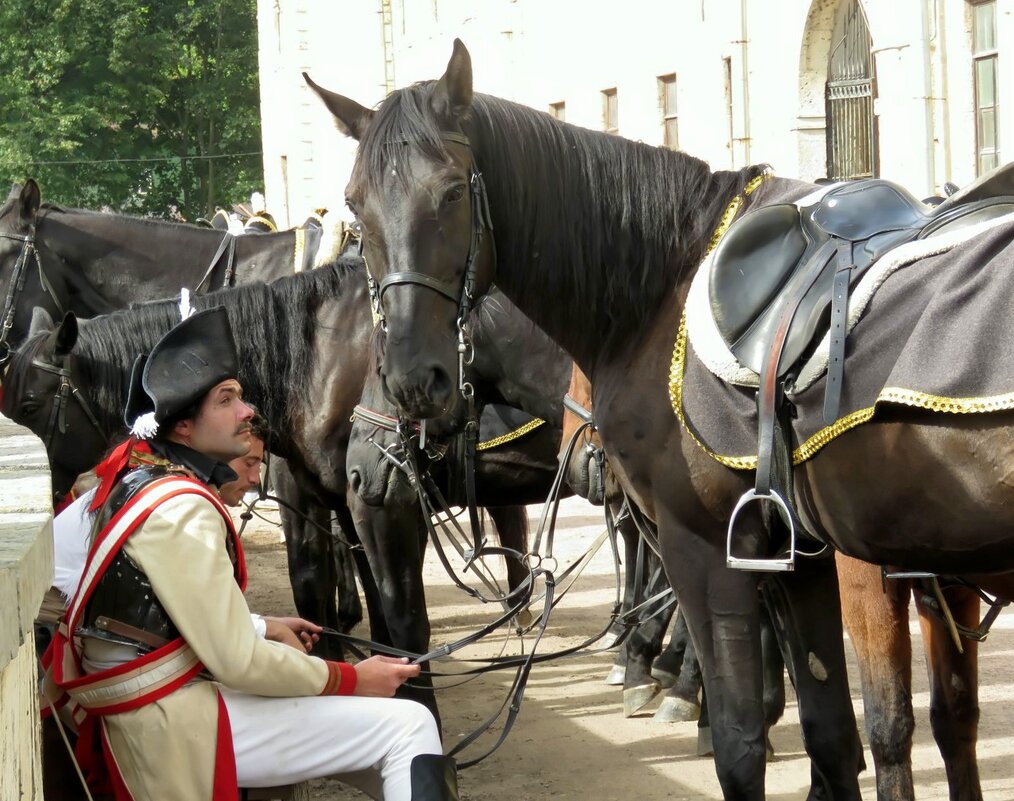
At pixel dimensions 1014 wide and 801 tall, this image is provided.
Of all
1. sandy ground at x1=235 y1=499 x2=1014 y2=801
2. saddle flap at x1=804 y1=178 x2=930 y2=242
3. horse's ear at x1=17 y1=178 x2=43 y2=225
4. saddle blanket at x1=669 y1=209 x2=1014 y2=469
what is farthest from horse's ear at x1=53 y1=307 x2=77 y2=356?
saddle flap at x1=804 y1=178 x2=930 y2=242

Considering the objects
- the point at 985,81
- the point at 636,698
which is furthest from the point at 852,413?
the point at 985,81

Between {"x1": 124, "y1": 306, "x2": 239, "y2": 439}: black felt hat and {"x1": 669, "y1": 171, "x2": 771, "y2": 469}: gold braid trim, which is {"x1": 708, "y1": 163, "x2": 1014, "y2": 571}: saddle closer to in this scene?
{"x1": 669, "y1": 171, "x2": 771, "y2": 469}: gold braid trim

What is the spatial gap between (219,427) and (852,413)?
4.85 ft

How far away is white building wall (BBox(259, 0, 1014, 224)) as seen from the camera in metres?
12.5

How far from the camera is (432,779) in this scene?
10.4 feet

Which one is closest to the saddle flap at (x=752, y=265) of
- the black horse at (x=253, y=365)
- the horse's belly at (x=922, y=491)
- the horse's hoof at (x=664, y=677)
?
the horse's belly at (x=922, y=491)

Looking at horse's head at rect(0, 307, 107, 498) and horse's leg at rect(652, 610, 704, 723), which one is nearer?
horse's head at rect(0, 307, 107, 498)

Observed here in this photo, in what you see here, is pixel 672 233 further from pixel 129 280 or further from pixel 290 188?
pixel 290 188

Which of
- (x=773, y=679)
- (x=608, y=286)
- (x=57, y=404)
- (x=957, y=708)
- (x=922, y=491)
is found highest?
(x=608, y=286)

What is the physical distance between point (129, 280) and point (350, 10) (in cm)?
2082

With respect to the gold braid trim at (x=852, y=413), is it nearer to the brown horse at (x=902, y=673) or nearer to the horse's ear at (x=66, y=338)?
the brown horse at (x=902, y=673)

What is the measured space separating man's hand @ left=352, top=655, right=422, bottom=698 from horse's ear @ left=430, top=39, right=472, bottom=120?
4.61 feet

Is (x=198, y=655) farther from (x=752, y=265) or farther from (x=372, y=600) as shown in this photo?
(x=372, y=600)

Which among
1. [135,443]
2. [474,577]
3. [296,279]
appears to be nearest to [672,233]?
[135,443]
